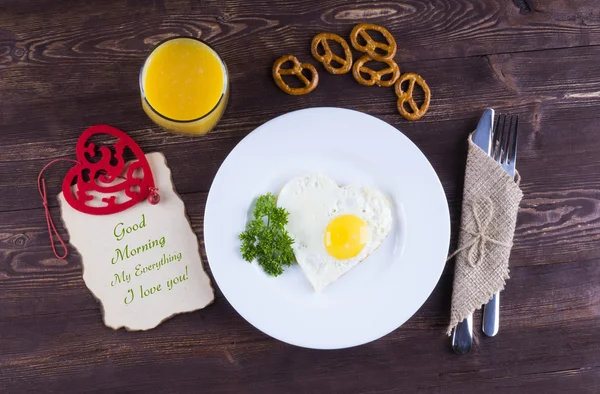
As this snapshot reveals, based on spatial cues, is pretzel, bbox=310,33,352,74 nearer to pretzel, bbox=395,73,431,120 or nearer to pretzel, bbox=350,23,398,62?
pretzel, bbox=350,23,398,62

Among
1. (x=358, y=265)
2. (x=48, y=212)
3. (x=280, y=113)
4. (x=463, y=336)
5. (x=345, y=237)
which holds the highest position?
(x=280, y=113)

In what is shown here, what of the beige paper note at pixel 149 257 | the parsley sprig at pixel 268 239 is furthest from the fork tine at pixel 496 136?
the beige paper note at pixel 149 257

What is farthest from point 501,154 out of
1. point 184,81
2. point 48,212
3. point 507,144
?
point 48,212

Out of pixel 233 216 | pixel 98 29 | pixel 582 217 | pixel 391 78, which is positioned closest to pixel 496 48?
pixel 391 78

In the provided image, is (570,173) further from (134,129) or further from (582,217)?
(134,129)

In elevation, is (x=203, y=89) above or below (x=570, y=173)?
above

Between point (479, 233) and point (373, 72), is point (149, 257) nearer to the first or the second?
point (373, 72)

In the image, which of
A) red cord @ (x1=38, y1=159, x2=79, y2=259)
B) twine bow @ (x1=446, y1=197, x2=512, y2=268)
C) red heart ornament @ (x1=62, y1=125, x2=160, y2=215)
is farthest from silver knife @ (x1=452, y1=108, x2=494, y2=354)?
red cord @ (x1=38, y1=159, x2=79, y2=259)
